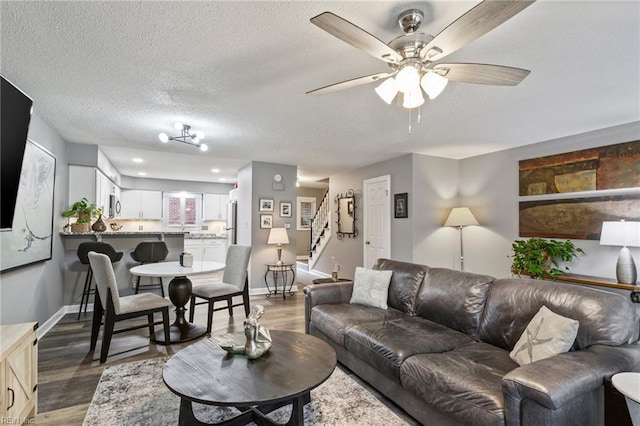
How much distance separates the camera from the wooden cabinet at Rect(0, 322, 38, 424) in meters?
1.71

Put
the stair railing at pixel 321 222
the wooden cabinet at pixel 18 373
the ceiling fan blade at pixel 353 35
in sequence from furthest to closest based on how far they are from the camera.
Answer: the stair railing at pixel 321 222
the wooden cabinet at pixel 18 373
the ceiling fan blade at pixel 353 35

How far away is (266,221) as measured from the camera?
6.07 metres

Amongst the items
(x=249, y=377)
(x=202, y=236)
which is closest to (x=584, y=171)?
(x=249, y=377)

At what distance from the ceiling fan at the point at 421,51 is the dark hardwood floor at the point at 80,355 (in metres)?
A: 2.14

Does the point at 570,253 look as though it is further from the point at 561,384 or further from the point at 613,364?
the point at 561,384

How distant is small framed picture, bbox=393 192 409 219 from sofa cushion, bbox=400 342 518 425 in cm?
332

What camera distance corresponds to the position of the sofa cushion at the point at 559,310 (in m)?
1.83

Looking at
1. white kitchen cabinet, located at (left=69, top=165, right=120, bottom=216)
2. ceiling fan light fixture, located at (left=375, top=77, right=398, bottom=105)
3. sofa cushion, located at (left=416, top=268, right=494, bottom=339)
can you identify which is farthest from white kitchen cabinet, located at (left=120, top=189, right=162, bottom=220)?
ceiling fan light fixture, located at (left=375, top=77, right=398, bottom=105)

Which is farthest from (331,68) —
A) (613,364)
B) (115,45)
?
(613,364)

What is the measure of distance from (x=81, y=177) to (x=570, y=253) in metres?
6.76

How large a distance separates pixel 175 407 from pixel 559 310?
2639mm

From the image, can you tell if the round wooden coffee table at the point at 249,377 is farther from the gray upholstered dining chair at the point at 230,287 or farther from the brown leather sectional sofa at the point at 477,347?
the gray upholstered dining chair at the point at 230,287

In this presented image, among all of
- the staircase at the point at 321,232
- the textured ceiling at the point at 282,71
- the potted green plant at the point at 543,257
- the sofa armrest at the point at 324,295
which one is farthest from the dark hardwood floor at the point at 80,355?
the staircase at the point at 321,232

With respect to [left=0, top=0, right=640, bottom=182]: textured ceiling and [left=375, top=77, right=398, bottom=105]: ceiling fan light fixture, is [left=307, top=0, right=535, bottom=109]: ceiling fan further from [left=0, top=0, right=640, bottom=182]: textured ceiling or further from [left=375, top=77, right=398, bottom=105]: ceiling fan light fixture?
[left=0, top=0, right=640, bottom=182]: textured ceiling
